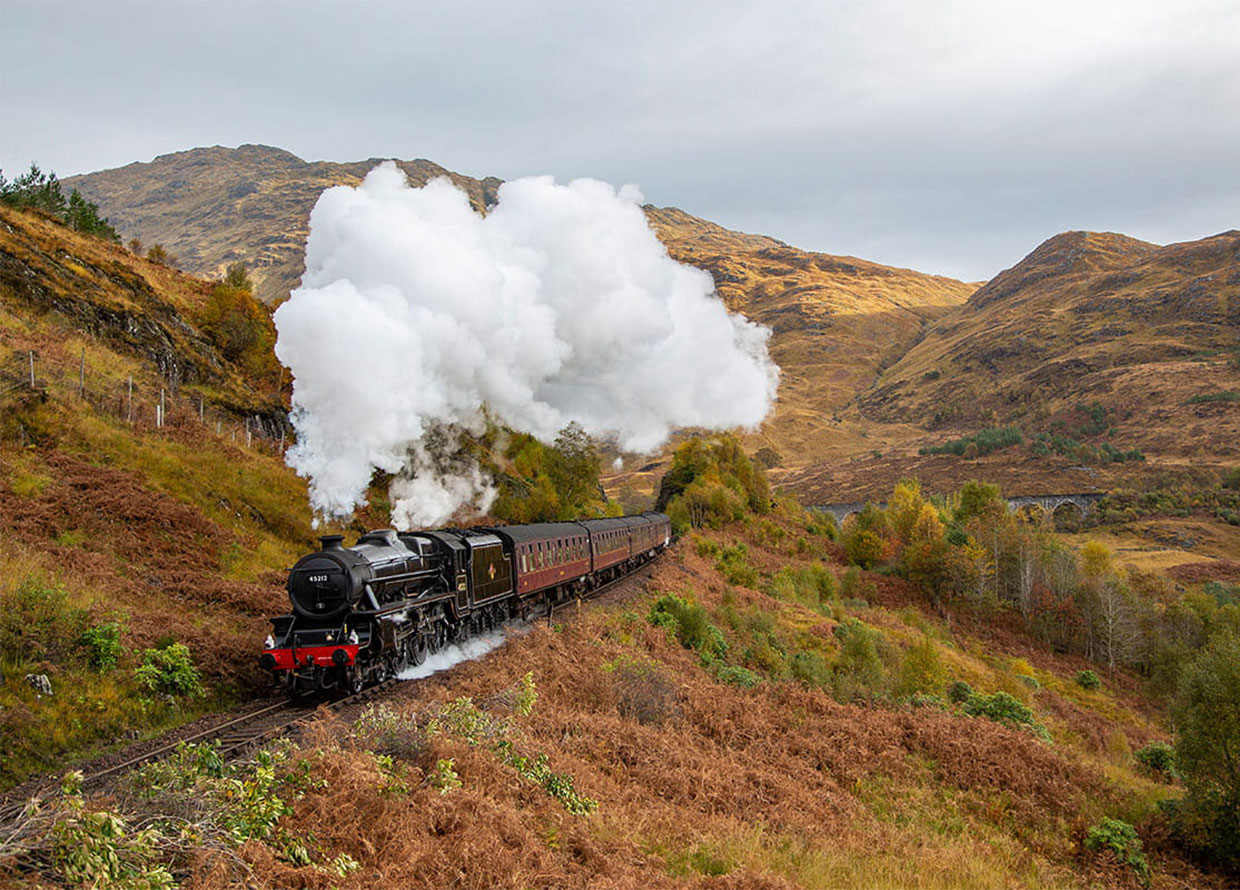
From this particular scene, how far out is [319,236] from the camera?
2255 centimetres

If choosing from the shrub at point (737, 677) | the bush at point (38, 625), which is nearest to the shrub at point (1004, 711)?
the shrub at point (737, 677)

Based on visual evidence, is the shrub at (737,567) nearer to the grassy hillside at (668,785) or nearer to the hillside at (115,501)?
the grassy hillside at (668,785)

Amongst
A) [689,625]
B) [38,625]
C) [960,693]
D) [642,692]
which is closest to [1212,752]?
[960,693]

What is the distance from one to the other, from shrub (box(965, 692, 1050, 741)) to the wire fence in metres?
27.0

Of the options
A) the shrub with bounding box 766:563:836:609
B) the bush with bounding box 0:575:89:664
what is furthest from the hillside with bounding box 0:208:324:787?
the shrub with bounding box 766:563:836:609

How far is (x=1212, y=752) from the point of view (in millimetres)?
15688

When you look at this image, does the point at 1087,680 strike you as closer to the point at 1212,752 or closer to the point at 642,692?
the point at 1212,752

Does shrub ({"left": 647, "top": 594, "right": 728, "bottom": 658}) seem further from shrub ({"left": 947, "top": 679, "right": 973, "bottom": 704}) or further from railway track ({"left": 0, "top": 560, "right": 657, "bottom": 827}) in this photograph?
railway track ({"left": 0, "top": 560, "right": 657, "bottom": 827})

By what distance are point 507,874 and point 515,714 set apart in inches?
206

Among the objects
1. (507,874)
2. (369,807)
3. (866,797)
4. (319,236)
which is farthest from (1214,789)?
(319,236)

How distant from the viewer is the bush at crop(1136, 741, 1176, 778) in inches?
843

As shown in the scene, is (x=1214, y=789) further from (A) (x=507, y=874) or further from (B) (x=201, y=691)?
(B) (x=201, y=691)

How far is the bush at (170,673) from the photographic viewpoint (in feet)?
41.7

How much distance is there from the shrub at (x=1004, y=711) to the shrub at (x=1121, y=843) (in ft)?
23.2
